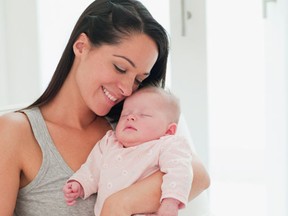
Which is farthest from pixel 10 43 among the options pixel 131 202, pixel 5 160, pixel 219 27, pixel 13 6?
pixel 131 202

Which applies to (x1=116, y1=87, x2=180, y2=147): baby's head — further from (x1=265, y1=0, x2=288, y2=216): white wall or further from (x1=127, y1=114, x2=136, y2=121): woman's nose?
(x1=265, y1=0, x2=288, y2=216): white wall

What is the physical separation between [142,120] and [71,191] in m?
0.29

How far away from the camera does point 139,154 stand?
1326 millimetres

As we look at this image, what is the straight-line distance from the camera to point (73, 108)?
154 centimetres

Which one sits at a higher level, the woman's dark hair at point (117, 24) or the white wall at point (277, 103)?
the woman's dark hair at point (117, 24)

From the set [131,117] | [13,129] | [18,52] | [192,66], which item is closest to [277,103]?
[192,66]

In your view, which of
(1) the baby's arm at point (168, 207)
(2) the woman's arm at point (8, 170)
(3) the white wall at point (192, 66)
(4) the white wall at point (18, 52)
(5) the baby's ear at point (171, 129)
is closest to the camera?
(1) the baby's arm at point (168, 207)

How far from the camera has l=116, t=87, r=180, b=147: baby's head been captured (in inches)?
53.6

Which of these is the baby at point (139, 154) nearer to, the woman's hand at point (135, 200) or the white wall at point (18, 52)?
the woman's hand at point (135, 200)

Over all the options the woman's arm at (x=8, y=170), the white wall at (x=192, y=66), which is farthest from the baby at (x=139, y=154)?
the white wall at (x=192, y=66)

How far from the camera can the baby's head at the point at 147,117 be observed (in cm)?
136

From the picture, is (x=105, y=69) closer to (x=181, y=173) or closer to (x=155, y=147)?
(x=155, y=147)

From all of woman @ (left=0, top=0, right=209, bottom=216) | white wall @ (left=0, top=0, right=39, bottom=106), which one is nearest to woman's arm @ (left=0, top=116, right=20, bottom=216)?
woman @ (left=0, top=0, right=209, bottom=216)

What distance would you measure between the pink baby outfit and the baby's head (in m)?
0.03
